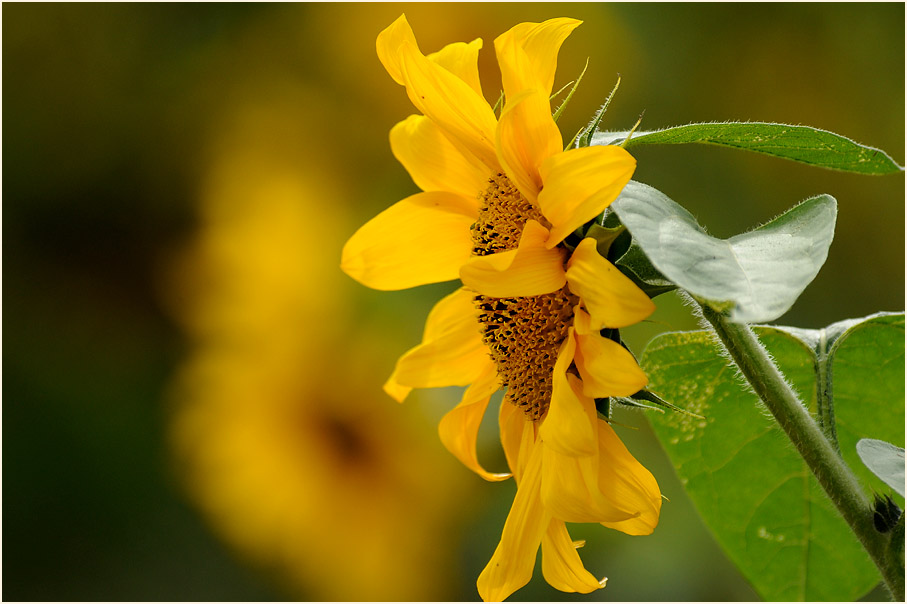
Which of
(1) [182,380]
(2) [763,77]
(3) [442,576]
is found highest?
(2) [763,77]

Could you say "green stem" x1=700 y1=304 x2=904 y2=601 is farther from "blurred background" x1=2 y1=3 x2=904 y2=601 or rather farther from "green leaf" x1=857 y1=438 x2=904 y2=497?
"blurred background" x1=2 y1=3 x2=904 y2=601

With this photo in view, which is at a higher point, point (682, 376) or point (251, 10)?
point (251, 10)

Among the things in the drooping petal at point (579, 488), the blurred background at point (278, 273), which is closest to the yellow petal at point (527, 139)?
the drooping petal at point (579, 488)

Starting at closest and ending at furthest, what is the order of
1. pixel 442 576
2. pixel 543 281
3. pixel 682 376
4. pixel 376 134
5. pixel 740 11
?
pixel 543 281
pixel 682 376
pixel 442 576
pixel 376 134
pixel 740 11

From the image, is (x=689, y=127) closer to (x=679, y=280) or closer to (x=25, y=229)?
(x=679, y=280)

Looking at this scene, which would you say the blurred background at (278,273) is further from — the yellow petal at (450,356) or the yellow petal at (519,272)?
the yellow petal at (519,272)

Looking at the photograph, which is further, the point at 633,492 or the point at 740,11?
the point at 740,11

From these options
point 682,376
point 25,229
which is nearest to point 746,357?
point 682,376
